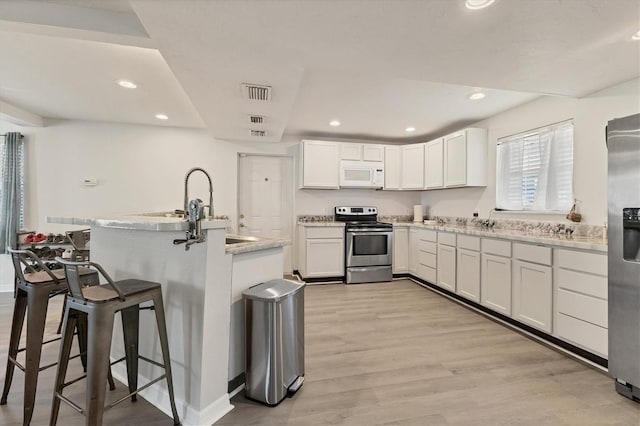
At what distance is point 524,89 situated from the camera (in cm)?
252

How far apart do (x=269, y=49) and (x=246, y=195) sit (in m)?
3.19

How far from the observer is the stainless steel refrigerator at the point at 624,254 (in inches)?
69.9

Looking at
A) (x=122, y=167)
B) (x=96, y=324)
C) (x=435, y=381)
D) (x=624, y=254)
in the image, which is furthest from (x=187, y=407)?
(x=122, y=167)

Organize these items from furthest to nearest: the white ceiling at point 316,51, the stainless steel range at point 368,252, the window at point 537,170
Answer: the stainless steel range at point 368,252 → the window at point 537,170 → the white ceiling at point 316,51

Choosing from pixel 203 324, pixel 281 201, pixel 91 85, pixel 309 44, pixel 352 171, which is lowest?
pixel 203 324

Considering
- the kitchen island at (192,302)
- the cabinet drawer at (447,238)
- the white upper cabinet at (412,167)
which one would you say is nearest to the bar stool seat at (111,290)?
the kitchen island at (192,302)

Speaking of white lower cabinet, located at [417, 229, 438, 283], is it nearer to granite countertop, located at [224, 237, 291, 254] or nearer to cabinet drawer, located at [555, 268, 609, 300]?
cabinet drawer, located at [555, 268, 609, 300]

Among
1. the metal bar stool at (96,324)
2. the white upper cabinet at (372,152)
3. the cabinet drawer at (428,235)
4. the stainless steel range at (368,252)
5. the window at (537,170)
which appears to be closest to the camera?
the metal bar stool at (96,324)

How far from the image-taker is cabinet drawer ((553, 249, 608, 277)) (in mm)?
2102

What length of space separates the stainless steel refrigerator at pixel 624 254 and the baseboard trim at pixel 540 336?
1.12 feet

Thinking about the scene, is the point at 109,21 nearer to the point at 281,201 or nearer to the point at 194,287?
the point at 194,287

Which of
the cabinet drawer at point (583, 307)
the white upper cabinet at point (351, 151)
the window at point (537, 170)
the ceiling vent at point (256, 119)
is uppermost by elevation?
the ceiling vent at point (256, 119)

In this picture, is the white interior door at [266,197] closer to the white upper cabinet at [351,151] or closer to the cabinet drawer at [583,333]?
the white upper cabinet at [351,151]

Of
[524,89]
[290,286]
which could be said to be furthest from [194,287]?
[524,89]
